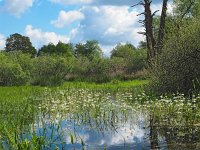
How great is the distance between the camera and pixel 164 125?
45.6 feet

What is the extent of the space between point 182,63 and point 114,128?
934cm

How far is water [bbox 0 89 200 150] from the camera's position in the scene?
430 inches

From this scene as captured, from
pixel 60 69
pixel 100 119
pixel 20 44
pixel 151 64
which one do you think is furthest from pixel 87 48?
pixel 100 119

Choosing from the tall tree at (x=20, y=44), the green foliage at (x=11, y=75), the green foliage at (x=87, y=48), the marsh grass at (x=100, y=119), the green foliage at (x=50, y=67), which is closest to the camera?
the marsh grass at (x=100, y=119)

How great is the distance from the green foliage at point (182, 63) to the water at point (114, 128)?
4.15 m

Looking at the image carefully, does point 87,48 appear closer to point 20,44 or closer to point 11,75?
point 20,44

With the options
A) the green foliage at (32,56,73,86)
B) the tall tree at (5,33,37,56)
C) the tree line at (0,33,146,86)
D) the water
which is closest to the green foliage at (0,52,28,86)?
the tree line at (0,33,146,86)

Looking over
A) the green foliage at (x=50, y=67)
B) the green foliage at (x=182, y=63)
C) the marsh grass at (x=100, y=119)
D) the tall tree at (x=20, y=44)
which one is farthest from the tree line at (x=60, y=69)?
the tall tree at (x=20, y=44)

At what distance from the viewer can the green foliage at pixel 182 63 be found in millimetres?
22000

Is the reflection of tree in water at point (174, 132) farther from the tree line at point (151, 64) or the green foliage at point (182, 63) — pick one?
the green foliage at point (182, 63)

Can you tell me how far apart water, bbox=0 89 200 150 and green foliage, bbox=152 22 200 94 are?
Result: 415 centimetres

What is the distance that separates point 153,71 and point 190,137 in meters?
13.6

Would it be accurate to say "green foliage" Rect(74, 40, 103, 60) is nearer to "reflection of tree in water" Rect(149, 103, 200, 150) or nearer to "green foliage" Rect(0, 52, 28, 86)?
"green foliage" Rect(0, 52, 28, 86)

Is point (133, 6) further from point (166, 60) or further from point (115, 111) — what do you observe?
point (115, 111)
